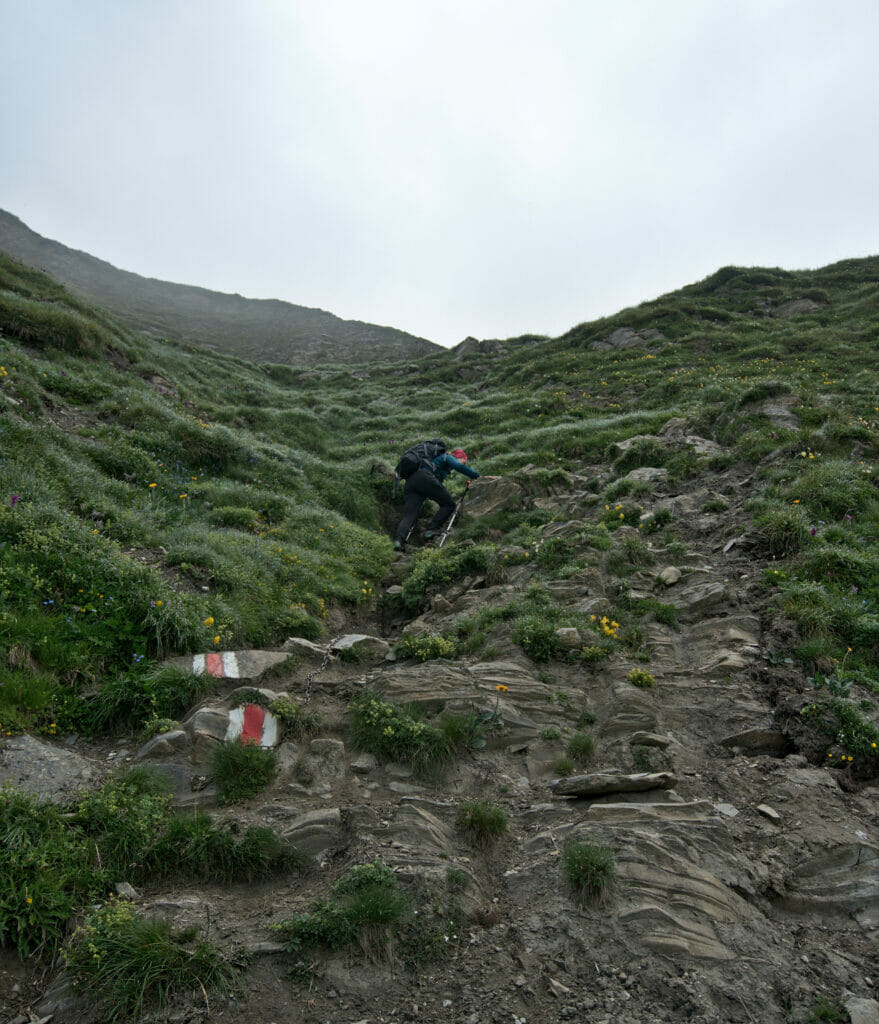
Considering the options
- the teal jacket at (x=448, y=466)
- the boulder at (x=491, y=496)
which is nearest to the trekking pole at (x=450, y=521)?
the boulder at (x=491, y=496)

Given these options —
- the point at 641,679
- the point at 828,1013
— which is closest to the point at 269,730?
the point at 641,679

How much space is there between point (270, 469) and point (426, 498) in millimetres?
4115

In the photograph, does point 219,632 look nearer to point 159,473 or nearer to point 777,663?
point 159,473

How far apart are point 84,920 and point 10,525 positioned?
499cm

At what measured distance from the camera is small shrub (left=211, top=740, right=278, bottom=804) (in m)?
5.27

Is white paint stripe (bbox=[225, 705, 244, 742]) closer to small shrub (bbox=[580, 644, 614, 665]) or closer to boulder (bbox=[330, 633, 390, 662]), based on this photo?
boulder (bbox=[330, 633, 390, 662])

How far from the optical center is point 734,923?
4062 mm

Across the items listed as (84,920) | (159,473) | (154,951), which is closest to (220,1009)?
(154,951)

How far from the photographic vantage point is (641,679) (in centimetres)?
686

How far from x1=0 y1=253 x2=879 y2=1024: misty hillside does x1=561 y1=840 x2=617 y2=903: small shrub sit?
0.02 meters

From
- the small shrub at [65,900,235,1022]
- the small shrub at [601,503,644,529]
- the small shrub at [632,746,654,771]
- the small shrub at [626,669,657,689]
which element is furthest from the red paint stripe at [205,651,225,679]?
the small shrub at [601,503,644,529]

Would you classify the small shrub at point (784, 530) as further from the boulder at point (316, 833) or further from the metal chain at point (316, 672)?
the boulder at point (316, 833)

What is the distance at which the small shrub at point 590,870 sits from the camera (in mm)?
4250

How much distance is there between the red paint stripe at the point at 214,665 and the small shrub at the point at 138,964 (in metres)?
3.02
